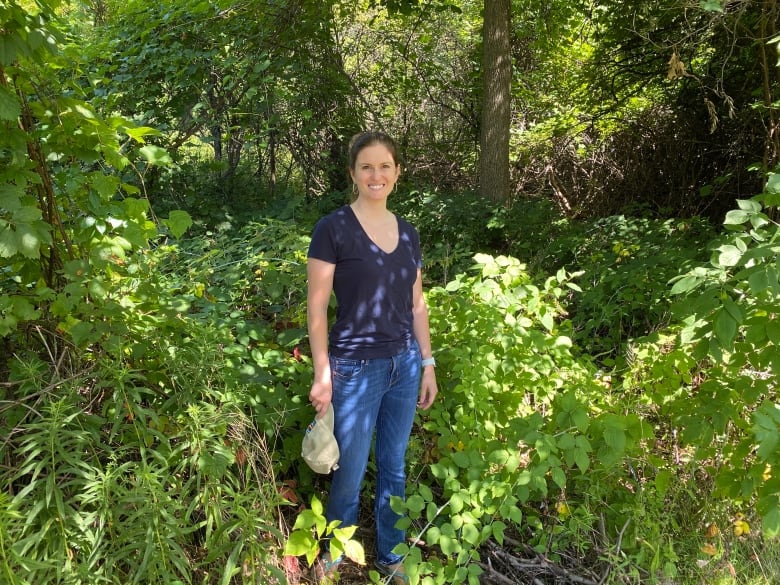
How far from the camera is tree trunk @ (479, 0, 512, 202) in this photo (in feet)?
23.6

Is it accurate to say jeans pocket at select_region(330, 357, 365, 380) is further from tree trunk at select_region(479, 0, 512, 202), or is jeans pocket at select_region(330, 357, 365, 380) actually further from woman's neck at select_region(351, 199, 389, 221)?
tree trunk at select_region(479, 0, 512, 202)

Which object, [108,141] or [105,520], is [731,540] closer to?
[105,520]

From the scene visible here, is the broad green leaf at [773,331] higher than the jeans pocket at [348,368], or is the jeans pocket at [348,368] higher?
the broad green leaf at [773,331]

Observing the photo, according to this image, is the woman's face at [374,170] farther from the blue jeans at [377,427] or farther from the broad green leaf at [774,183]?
the broad green leaf at [774,183]

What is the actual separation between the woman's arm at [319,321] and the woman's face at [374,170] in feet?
1.13

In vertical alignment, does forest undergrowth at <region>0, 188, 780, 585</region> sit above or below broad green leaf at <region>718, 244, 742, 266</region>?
below

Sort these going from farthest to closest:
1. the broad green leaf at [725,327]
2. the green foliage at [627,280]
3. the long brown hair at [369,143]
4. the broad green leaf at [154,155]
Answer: the green foliage at [627,280]
the broad green leaf at [154,155]
the long brown hair at [369,143]
the broad green leaf at [725,327]

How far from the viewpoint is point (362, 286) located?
2.22 metres

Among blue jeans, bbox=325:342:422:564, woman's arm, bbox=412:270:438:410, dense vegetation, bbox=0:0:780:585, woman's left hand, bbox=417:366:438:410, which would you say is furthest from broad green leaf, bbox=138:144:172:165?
woman's left hand, bbox=417:366:438:410

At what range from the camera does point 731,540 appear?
2604 millimetres

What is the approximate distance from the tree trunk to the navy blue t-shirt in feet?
18.2

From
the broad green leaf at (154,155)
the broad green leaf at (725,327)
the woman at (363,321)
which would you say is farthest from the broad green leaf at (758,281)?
the broad green leaf at (154,155)

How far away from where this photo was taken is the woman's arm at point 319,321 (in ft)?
7.06

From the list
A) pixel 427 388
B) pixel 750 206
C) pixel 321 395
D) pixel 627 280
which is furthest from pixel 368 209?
pixel 627 280
